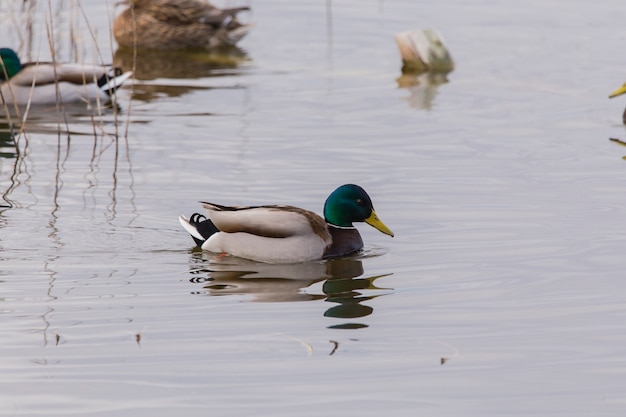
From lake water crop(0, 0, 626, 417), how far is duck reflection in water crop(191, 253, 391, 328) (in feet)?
0.08

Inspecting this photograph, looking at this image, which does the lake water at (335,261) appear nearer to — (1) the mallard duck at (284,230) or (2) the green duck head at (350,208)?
(1) the mallard duck at (284,230)

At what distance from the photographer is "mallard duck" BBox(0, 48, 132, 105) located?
1371 centimetres

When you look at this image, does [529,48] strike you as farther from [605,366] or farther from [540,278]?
[605,366]

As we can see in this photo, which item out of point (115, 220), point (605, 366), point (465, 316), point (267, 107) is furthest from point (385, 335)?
point (267, 107)

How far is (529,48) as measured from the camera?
1698cm

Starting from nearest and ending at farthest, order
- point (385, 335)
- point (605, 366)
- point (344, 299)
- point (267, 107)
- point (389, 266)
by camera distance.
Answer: point (605, 366) → point (385, 335) → point (344, 299) → point (389, 266) → point (267, 107)

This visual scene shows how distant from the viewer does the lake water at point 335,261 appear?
5.97 metres

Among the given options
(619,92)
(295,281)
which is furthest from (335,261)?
(619,92)

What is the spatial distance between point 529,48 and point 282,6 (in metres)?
4.66

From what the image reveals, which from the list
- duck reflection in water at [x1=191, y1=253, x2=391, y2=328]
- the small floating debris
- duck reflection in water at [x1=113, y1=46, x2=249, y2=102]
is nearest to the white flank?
duck reflection in water at [x1=191, y1=253, x2=391, y2=328]

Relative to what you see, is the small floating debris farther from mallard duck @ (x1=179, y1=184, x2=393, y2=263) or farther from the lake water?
mallard duck @ (x1=179, y1=184, x2=393, y2=263)

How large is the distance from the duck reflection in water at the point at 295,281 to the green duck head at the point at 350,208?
0.28 m

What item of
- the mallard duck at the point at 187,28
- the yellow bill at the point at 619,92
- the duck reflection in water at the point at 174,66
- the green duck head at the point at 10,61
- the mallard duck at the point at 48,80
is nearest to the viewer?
the yellow bill at the point at 619,92

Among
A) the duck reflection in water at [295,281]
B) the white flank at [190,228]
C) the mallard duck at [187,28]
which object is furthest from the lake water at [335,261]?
the mallard duck at [187,28]
